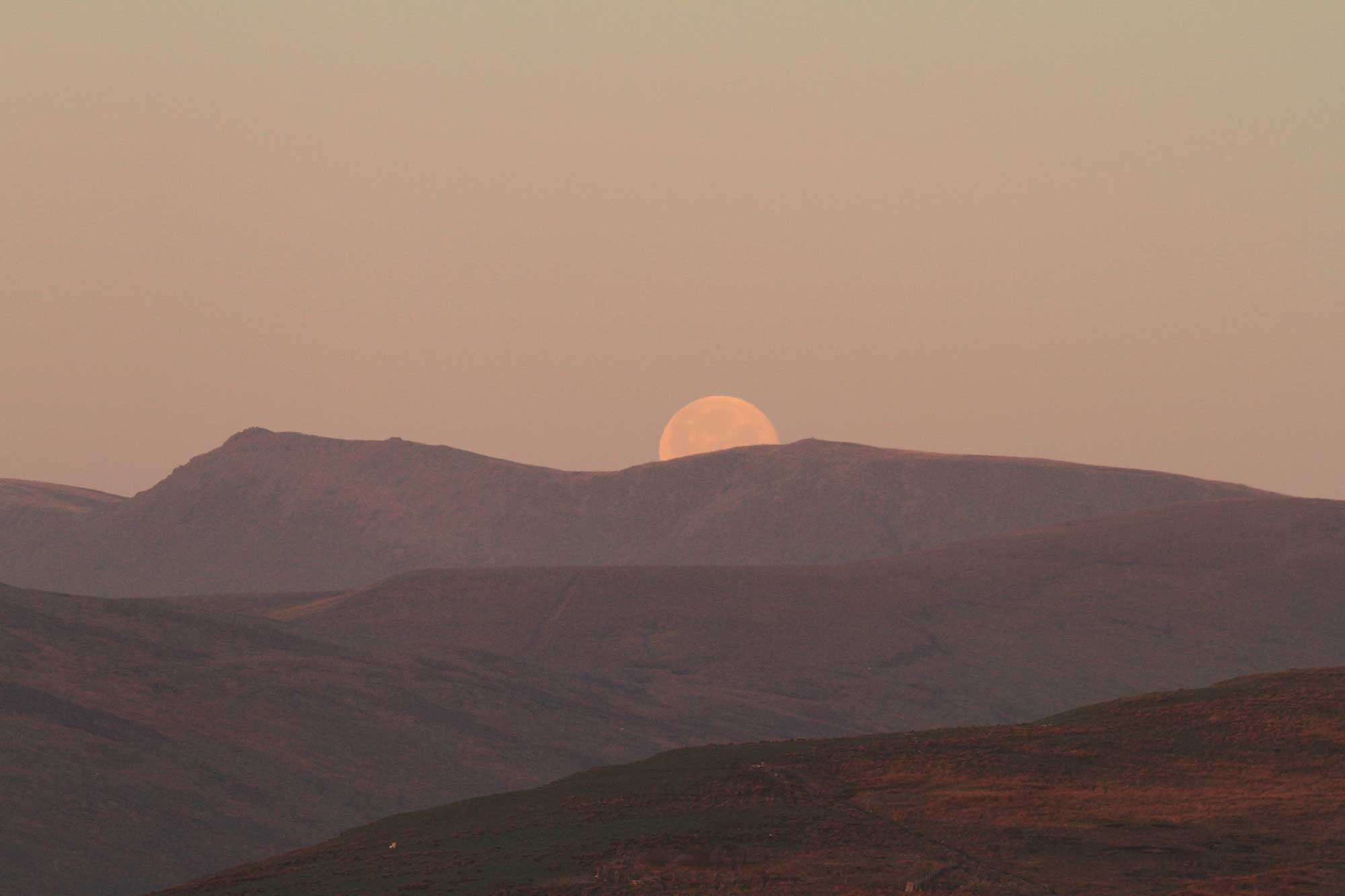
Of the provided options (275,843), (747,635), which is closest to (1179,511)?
(747,635)

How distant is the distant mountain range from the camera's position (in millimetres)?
64125

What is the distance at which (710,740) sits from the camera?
83125 mm

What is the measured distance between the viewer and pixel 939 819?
3409 cm

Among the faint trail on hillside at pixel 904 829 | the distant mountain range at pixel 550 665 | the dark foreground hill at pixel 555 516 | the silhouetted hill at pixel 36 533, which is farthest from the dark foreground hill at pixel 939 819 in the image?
the silhouetted hill at pixel 36 533

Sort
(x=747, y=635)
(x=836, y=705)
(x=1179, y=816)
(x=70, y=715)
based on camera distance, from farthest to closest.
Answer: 1. (x=747, y=635)
2. (x=836, y=705)
3. (x=70, y=715)
4. (x=1179, y=816)

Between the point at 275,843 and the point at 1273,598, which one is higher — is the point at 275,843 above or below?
below

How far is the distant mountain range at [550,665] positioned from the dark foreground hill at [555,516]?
3217 cm

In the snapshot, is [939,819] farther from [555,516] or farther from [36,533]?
[36,533]

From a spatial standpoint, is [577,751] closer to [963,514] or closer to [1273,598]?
[1273,598]

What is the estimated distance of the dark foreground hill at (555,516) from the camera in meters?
165

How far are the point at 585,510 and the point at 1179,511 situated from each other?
77687 mm

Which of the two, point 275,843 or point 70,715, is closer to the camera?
point 275,843

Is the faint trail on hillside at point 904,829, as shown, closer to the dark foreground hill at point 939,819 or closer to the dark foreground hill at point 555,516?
the dark foreground hill at point 939,819

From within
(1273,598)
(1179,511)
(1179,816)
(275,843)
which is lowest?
(275,843)
